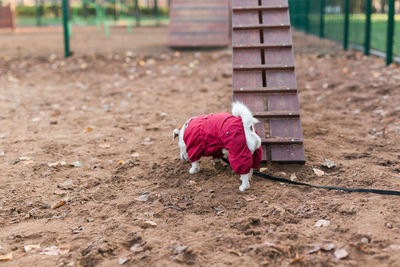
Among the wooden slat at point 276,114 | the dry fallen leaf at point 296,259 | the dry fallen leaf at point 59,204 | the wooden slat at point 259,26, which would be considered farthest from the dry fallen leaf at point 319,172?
the dry fallen leaf at point 59,204

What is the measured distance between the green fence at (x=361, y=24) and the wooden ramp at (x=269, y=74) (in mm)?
3837

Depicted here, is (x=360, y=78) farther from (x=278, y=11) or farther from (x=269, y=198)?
(x=269, y=198)

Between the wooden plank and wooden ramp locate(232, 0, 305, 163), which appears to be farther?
the wooden plank

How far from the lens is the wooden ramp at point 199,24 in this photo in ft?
35.0

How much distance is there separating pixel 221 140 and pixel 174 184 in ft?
2.08

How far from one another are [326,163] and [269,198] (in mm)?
913

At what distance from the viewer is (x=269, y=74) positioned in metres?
4.44

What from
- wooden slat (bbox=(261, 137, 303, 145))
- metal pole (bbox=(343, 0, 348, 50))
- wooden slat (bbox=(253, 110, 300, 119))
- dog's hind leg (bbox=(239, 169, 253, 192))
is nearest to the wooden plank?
wooden slat (bbox=(253, 110, 300, 119))

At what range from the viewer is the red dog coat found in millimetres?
3404

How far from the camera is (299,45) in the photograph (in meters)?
11.4

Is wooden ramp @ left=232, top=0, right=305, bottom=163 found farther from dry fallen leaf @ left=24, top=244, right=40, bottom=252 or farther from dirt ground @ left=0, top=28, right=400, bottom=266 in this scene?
dry fallen leaf @ left=24, top=244, right=40, bottom=252

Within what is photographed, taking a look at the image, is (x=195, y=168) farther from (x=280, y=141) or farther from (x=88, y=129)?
(x=88, y=129)

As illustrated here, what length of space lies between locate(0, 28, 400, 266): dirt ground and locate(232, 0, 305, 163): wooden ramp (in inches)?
11.3

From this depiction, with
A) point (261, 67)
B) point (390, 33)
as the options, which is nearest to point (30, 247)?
point (261, 67)
